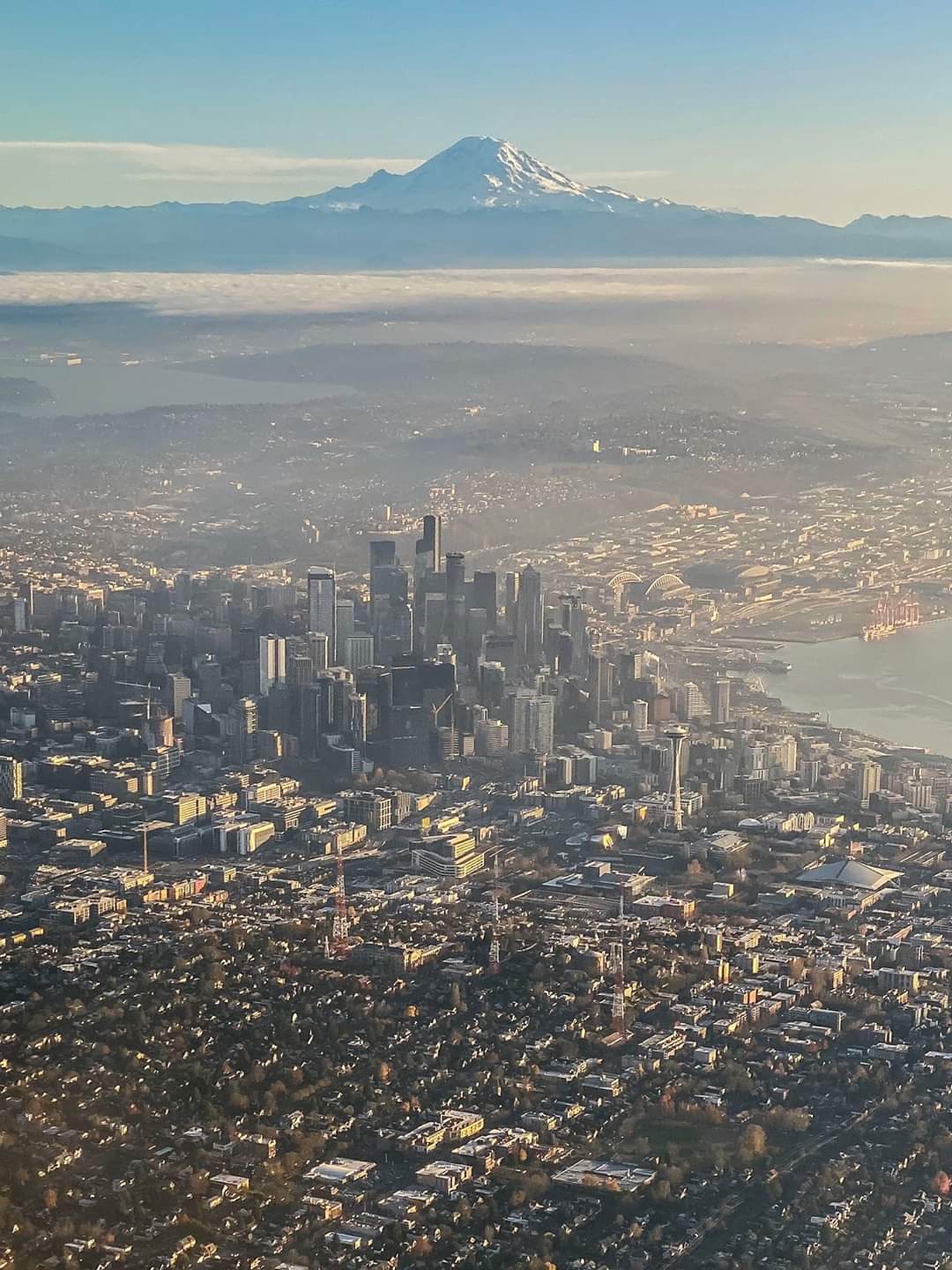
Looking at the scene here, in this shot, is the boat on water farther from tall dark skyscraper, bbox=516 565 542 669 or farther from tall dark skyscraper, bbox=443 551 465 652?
tall dark skyscraper, bbox=443 551 465 652

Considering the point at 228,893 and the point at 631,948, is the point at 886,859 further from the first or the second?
the point at 228,893

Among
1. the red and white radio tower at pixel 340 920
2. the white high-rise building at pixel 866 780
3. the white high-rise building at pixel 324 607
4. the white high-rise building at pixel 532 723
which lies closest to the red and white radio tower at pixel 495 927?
the red and white radio tower at pixel 340 920

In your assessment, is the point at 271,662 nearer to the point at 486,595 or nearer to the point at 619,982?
the point at 486,595

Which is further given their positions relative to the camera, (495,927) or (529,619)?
(529,619)

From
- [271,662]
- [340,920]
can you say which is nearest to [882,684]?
[271,662]

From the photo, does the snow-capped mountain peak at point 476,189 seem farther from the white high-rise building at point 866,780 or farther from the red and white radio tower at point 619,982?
the red and white radio tower at point 619,982

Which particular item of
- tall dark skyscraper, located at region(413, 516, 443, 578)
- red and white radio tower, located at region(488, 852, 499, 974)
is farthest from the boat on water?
red and white radio tower, located at region(488, 852, 499, 974)

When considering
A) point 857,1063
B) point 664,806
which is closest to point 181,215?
point 664,806
